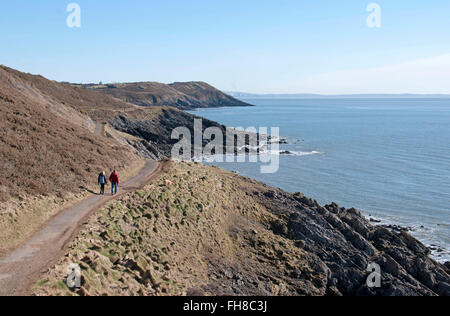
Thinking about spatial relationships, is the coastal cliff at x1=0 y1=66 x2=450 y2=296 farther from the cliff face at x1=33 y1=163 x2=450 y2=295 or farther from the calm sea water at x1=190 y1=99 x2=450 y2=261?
the calm sea water at x1=190 y1=99 x2=450 y2=261

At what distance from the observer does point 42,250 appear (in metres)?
14.3

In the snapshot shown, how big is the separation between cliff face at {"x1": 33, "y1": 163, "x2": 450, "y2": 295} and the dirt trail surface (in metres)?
0.57

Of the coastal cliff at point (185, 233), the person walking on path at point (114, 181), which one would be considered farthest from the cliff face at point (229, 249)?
the person walking on path at point (114, 181)

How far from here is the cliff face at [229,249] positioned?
47.8 ft

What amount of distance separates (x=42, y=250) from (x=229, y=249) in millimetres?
10103

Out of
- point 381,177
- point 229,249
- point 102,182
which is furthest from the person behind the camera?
point 381,177

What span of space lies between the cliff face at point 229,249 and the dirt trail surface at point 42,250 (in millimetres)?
569

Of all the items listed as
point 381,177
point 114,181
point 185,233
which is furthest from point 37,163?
point 381,177

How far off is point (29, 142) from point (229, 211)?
13.8 meters

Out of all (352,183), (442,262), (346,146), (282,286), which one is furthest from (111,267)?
(346,146)

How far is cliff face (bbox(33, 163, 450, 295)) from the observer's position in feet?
47.8

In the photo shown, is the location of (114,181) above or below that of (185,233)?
above

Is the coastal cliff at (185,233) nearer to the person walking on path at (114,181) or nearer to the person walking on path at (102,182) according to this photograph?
the person walking on path at (102,182)

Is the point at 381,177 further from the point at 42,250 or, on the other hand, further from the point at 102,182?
the point at 42,250
